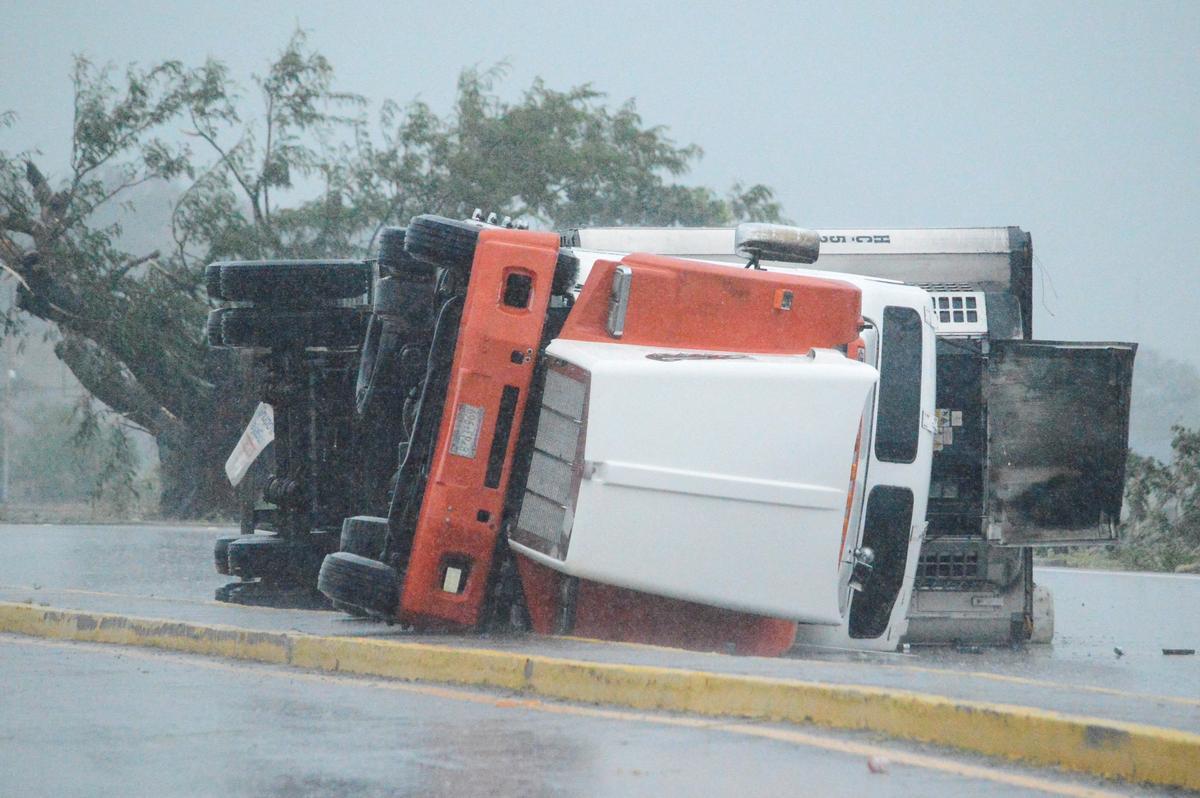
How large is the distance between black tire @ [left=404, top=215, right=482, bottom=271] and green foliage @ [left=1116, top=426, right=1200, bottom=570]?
1713 cm

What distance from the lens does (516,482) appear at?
28.3 ft

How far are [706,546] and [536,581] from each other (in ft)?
3.30

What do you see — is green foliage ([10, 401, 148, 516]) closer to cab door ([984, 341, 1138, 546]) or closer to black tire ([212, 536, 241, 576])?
black tire ([212, 536, 241, 576])

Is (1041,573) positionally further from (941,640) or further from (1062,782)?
(1062,782)

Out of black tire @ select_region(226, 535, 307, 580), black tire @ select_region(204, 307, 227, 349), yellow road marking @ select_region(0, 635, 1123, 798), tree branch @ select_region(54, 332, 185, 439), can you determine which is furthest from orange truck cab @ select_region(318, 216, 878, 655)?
tree branch @ select_region(54, 332, 185, 439)

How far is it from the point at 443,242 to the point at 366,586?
1.71 meters

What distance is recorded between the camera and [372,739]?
598 centimetres

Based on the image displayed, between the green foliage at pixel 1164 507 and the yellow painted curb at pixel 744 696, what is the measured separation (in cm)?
1776

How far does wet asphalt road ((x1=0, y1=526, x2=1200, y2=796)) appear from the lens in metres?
5.17

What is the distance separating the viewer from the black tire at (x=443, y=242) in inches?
340

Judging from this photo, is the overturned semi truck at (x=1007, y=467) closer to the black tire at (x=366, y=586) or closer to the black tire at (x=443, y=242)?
the black tire at (x=443, y=242)

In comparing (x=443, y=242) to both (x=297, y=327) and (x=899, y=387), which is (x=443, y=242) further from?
(x=899, y=387)

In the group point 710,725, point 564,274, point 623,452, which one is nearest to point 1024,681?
point 710,725

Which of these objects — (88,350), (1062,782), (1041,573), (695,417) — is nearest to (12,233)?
(88,350)
